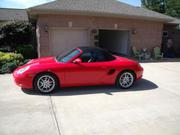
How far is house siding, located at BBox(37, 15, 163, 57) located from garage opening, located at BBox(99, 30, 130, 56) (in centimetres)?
70

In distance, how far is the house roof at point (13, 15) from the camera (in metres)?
20.1

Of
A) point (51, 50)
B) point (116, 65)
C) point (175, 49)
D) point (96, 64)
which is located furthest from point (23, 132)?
point (175, 49)

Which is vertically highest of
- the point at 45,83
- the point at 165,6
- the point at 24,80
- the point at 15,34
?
the point at 165,6

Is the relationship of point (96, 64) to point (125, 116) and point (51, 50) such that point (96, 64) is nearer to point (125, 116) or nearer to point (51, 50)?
point (125, 116)

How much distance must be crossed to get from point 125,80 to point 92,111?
7.14 feet

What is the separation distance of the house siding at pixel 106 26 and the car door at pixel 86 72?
19.2 feet

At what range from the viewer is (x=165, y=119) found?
13.0 ft

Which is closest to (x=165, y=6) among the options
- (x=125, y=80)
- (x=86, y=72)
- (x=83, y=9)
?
(x=83, y=9)

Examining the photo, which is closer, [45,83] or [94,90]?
[45,83]

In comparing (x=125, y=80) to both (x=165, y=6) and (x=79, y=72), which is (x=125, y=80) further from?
(x=165, y=6)

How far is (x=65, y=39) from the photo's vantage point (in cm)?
1141

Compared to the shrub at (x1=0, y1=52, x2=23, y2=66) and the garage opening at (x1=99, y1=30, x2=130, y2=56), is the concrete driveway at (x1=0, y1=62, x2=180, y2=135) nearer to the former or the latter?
the shrub at (x1=0, y1=52, x2=23, y2=66)

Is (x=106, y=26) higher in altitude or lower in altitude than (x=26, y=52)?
higher

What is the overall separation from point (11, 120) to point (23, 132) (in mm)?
607
